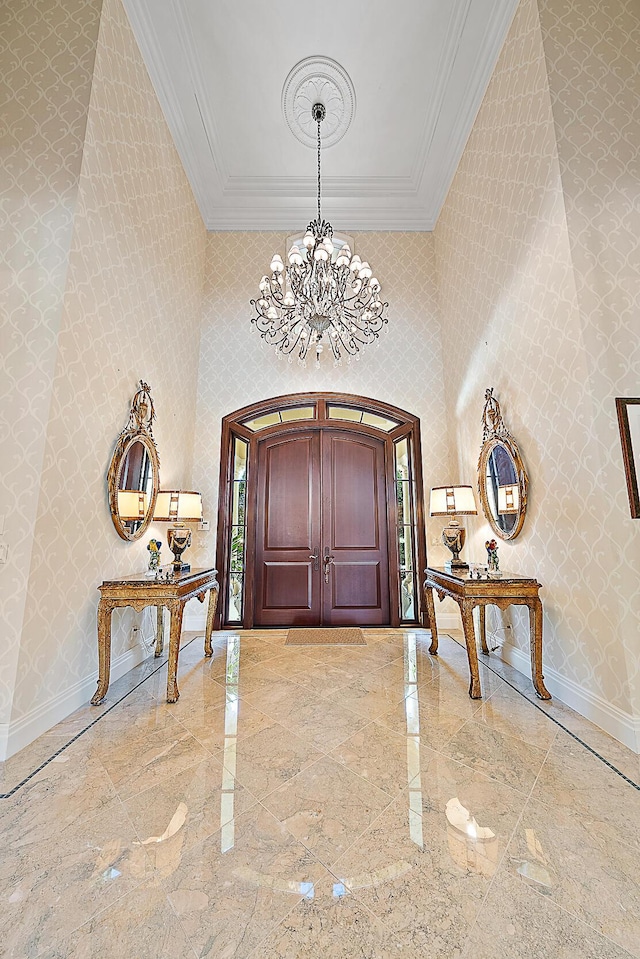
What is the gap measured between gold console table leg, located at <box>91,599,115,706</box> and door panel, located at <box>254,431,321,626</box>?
2.33m

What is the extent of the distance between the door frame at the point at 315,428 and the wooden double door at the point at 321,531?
9cm

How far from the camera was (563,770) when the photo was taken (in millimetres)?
1941

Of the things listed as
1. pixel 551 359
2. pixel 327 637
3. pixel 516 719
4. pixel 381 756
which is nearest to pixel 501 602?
pixel 516 719

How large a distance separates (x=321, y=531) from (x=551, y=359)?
10.5 ft

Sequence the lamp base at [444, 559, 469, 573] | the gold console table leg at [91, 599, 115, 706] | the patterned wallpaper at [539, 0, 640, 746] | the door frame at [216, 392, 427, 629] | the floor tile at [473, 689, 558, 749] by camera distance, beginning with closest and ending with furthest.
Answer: the floor tile at [473, 689, 558, 749]
the patterned wallpaper at [539, 0, 640, 746]
the gold console table leg at [91, 599, 115, 706]
the lamp base at [444, 559, 469, 573]
the door frame at [216, 392, 427, 629]

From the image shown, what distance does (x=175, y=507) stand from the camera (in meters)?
3.86

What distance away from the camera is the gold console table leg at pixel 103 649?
107 inches

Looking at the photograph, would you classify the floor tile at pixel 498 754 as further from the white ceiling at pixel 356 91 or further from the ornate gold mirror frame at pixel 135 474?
the white ceiling at pixel 356 91

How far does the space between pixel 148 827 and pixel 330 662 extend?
2.21m

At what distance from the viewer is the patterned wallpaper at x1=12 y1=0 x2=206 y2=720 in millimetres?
2445

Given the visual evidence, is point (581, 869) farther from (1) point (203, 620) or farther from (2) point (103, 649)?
(1) point (203, 620)

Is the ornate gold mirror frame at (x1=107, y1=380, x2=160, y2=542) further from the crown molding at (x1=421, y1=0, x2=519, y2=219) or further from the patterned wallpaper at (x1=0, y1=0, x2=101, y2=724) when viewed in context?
the crown molding at (x1=421, y1=0, x2=519, y2=219)

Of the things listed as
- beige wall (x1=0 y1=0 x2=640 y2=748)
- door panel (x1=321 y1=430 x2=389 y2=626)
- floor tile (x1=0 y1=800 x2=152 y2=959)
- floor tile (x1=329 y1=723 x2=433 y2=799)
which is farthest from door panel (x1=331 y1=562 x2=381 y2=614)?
floor tile (x1=0 y1=800 x2=152 y2=959)

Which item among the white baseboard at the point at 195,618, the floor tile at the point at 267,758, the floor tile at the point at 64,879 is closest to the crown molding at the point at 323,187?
the white baseboard at the point at 195,618
